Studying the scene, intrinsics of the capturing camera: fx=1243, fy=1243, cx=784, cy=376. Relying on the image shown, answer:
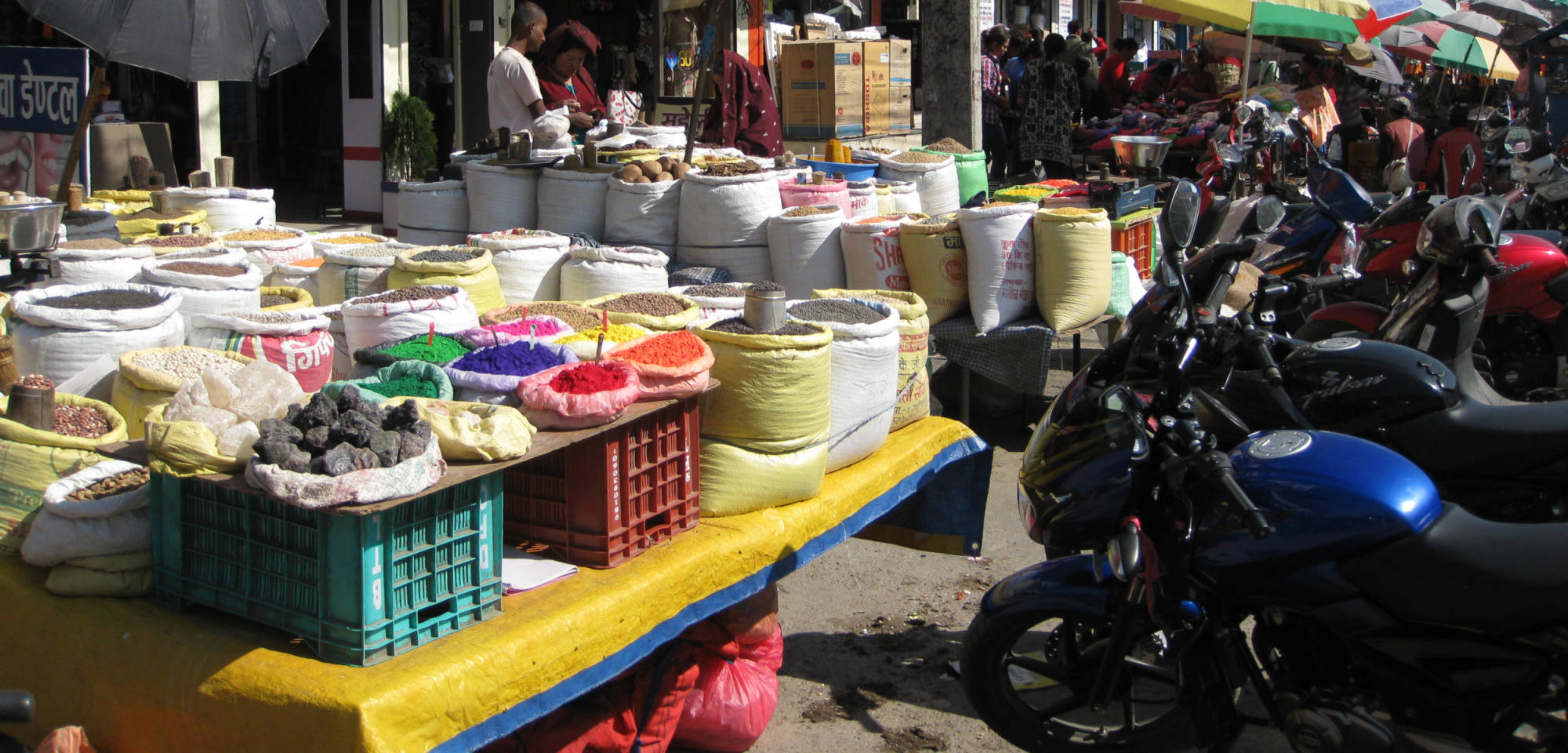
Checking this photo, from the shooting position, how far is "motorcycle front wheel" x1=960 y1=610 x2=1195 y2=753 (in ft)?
9.55

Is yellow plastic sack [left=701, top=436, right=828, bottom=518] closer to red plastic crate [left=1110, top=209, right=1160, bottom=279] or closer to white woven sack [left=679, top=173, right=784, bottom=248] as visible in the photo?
white woven sack [left=679, top=173, right=784, bottom=248]

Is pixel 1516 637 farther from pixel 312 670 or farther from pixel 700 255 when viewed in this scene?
pixel 700 255

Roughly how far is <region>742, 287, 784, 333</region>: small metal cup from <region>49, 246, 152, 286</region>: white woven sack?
6.41 ft

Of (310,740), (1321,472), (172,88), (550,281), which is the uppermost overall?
(172,88)

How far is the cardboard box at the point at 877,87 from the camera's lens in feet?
39.9

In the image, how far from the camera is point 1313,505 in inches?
96.8

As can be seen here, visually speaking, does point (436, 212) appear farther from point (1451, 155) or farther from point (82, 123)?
point (1451, 155)

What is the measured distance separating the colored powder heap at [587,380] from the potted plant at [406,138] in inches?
284

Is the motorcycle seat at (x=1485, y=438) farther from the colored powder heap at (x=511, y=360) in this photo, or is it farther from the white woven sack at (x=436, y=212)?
the white woven sack at (x=436, y=212)

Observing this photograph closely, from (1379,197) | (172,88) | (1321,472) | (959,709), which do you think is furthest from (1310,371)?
(172,88)

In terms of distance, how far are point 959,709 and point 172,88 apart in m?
9.83

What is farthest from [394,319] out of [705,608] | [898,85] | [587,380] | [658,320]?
[898,85]

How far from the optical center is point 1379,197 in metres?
7.27

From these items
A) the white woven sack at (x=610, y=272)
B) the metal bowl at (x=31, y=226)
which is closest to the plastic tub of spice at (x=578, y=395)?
the white woven sack at (x=610, y=272)
